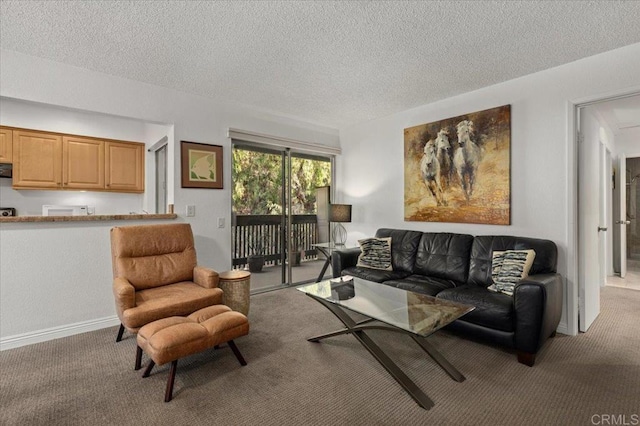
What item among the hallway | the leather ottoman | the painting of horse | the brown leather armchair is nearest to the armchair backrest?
the brown leather armchair

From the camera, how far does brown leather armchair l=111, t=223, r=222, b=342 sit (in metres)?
→ 2.29

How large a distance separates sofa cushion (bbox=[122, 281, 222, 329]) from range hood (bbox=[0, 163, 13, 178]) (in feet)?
9.40

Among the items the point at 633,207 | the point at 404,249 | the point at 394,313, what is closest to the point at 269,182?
the point at 404,249

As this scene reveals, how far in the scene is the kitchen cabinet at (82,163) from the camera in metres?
4.13

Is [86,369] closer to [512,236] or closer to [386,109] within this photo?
[512,236]

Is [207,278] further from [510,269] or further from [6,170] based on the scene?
[6,170]

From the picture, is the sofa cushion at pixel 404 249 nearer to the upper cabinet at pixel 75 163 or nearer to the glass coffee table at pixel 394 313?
the glass coffee table at pixel 394 313

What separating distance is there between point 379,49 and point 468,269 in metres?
2.30

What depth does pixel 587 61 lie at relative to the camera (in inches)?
106

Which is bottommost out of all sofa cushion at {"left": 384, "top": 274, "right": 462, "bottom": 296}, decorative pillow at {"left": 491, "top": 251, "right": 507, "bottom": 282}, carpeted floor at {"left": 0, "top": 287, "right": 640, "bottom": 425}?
carpeted floor at {"left": 0, "top": 287, "right": 640, "bottom": 425}

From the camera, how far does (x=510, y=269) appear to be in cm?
263

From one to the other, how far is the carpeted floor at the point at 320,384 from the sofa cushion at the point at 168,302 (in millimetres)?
376

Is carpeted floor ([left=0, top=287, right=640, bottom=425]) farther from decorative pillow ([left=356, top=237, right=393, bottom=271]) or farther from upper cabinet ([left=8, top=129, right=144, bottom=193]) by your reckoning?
upper cabinet ([left=8, top=129, right=144, bottom=193])

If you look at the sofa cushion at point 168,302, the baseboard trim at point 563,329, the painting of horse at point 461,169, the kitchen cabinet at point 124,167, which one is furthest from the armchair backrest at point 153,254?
the baseboard trim at point 563,329
